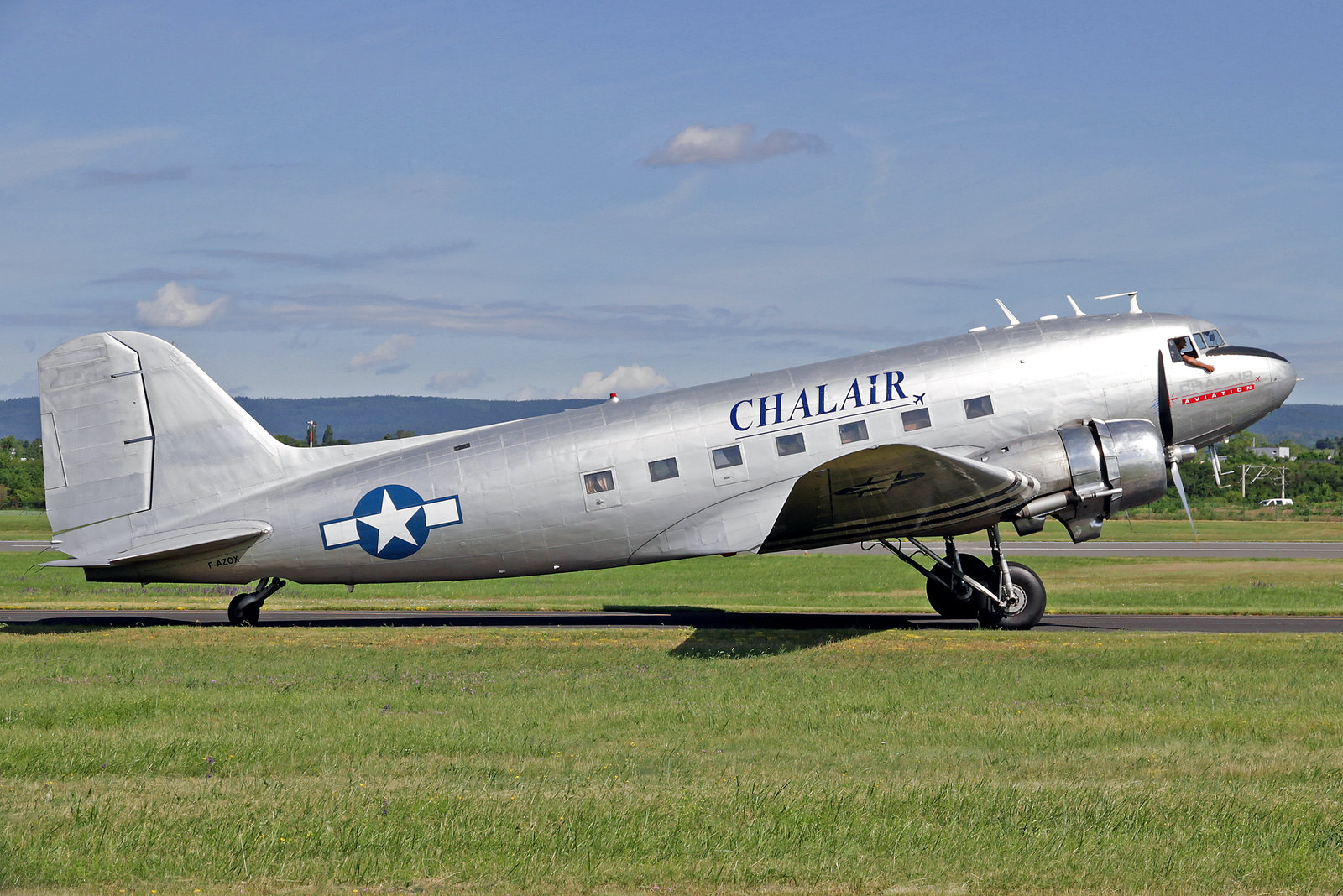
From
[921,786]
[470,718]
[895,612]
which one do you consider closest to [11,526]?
[895,612]

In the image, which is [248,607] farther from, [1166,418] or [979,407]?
[1166,418]

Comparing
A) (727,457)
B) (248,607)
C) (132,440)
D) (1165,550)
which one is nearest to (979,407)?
(727,457)

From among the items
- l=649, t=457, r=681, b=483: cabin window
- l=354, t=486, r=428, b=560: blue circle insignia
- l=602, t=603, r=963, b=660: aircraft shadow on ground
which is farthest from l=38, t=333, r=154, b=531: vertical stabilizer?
l=602, t=603, r=963, b=660: aircraft shadow on ground

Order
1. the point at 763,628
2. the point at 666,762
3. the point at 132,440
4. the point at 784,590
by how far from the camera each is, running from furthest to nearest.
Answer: the point at 784,590, the point at 763,628, the point at 132,440, the point at 666,762

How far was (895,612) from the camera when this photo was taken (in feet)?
88.3

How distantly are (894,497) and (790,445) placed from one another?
2.35 meters

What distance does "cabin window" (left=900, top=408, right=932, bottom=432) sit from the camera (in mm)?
20594

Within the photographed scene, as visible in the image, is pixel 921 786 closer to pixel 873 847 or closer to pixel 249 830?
pixel 873 847

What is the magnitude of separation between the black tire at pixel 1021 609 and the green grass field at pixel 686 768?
136cm

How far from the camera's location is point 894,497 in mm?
19219

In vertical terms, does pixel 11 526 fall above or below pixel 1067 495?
above

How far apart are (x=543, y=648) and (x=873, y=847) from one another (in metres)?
11.9

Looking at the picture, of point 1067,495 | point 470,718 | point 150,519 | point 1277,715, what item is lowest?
point 1277,715

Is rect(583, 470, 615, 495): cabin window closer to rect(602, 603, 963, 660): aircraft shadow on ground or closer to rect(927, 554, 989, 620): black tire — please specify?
rect(602, 603, 963, 660): aircraft shadow on ground
